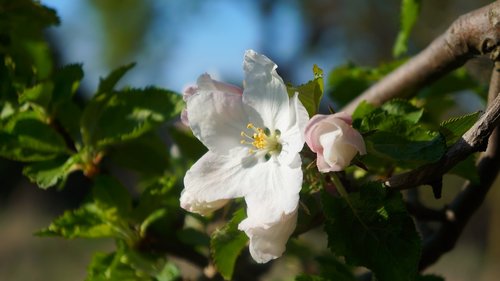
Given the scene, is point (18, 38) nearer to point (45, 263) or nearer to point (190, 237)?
point (190, 237)

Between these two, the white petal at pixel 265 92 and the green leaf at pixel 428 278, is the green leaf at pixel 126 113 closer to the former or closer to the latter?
the white petal at pixel 265 92

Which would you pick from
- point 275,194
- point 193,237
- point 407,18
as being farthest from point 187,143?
point 275,194

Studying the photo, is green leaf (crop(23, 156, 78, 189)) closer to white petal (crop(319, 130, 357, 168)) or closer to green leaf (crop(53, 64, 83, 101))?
green leaf (crop(53, 64, 83, 101))

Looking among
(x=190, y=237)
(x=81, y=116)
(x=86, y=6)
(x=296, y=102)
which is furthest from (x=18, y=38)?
(x=86, y=6)

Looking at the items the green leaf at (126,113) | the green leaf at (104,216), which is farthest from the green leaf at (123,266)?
the green leaf at (126,113)

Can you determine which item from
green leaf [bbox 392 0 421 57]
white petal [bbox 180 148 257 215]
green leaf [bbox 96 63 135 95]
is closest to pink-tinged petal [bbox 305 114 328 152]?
white petal [bbox 180 148 257 215]
